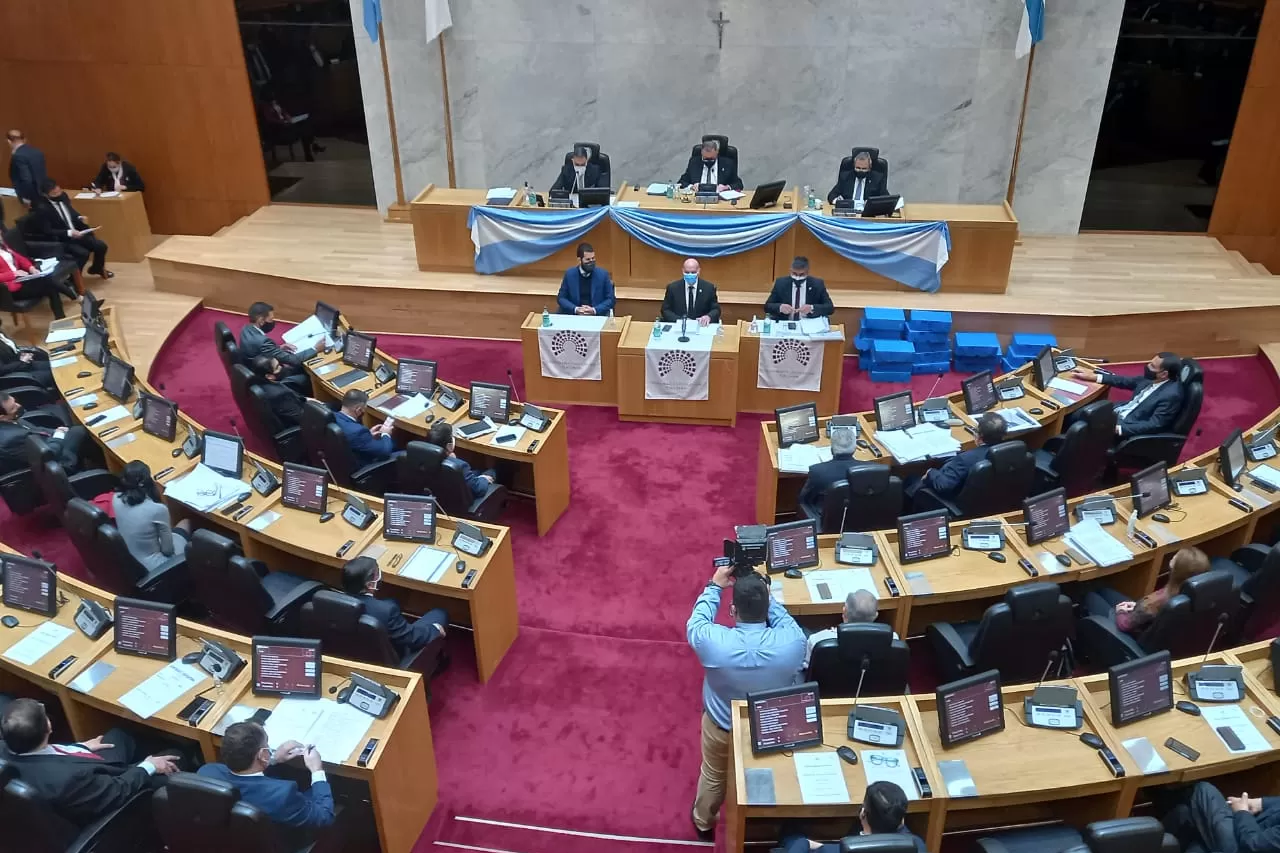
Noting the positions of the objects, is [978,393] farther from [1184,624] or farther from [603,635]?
[603,635]

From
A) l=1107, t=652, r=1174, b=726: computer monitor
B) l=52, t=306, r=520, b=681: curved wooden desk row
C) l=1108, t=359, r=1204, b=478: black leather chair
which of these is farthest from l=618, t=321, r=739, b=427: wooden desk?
l=1107, t=652, r=1174, b=726: computer monitor

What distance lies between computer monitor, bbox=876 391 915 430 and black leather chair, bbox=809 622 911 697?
275cm

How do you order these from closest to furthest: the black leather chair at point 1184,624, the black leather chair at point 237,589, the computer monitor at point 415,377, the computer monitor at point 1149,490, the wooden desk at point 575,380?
the black leather chair at point 1184,624 → the black leather chair at point 237,589 → the computer monitor at point 1149,490 → the computer monitor at point 415,377 → the wooden desk at point 575,380

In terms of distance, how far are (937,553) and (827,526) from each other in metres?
0.84

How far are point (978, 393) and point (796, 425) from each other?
148 centimetres

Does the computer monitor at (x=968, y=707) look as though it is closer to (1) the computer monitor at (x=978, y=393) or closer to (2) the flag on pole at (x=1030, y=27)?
(1) the computer monitor at (x=978, y=393)

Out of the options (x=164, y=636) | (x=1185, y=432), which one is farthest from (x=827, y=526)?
(x=164, y=636)

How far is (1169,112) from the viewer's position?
38.5 ft

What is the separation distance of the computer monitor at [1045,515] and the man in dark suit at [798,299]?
366cm

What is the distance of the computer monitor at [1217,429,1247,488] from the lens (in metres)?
6.43

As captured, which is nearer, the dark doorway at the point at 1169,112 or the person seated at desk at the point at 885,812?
the person seated at desk at the point at 885,812

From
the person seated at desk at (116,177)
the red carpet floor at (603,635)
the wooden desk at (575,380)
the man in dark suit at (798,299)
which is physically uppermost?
the person seated at desk at (116,177)

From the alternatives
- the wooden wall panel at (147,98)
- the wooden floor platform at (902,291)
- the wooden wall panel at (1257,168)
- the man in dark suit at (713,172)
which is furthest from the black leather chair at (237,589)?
the wooden wall panel at (1257,168)

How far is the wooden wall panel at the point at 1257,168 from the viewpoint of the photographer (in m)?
11.3
